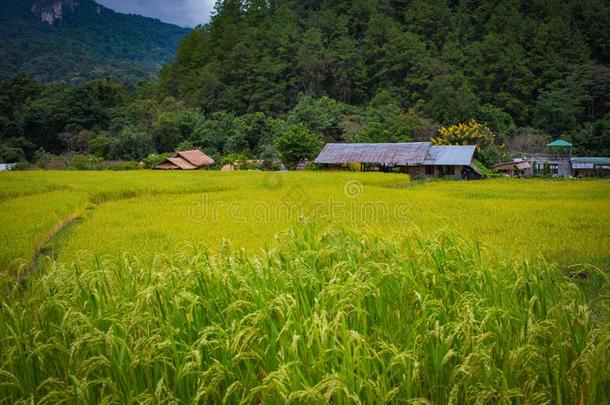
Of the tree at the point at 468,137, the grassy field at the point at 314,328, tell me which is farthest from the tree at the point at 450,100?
the grassy field at the point at 314,328

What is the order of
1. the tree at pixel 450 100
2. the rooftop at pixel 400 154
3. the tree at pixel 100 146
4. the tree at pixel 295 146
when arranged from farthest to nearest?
1. the tree at pixel 450 100
2. the tree at pixel 100 146
3. the tree at pixel 295 146
4. the rooftop at pixel 400 154

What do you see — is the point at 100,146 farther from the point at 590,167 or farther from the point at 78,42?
the point at 78,42

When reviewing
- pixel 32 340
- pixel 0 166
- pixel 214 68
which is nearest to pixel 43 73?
pixel 214 68

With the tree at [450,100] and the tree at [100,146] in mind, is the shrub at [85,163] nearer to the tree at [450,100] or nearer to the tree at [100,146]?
the tree at [100,146]

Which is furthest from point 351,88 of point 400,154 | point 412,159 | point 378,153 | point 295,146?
point 412,159

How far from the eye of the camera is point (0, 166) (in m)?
29.8

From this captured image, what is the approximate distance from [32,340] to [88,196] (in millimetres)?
11809

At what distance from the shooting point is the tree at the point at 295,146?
30.1 meters

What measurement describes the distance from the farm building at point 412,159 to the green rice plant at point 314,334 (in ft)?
72.9

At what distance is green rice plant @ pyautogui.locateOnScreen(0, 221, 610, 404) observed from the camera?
240 cm

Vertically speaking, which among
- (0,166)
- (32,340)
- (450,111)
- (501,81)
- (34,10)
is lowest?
(32,340)

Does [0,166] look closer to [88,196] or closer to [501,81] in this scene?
[88,196]

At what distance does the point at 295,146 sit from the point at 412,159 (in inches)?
321

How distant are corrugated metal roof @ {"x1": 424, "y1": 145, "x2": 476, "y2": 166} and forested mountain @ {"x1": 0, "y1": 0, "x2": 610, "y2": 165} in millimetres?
4073
